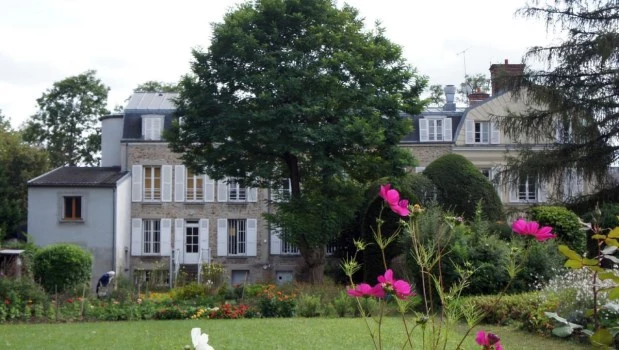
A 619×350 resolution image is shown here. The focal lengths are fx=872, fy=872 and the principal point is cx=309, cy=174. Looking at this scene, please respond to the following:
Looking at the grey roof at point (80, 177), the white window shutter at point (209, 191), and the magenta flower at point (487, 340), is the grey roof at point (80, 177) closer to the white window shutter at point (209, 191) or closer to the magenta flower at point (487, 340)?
the white window shutter at point (209, 191)

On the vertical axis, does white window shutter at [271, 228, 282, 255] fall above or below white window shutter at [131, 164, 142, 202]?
below

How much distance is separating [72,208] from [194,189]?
613 cm

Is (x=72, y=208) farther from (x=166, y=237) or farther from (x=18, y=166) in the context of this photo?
(x=18, y=166)

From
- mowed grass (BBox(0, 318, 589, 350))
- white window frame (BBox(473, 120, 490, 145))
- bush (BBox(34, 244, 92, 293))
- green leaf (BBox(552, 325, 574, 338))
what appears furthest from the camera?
white window frame (BBox(473, 120, 490, 145))

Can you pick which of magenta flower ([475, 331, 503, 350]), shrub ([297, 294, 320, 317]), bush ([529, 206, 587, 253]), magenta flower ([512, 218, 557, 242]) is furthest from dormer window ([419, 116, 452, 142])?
magenta flower ([475, 331, 503, 350])

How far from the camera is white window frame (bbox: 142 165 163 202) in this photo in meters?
43.4

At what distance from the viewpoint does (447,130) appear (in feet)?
146

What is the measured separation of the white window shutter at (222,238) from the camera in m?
A: 43.3

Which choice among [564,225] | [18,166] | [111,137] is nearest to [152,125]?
[111,137]

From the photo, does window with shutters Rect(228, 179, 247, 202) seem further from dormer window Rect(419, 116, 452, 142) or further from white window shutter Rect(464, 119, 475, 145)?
white window shutter Rect(464, 119, 475, 145)

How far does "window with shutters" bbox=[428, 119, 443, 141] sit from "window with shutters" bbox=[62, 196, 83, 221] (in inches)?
694

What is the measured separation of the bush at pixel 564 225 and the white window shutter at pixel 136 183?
80.6ft

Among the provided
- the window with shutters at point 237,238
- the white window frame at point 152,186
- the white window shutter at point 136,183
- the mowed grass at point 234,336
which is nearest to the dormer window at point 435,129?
the window with shutters at point 237,238

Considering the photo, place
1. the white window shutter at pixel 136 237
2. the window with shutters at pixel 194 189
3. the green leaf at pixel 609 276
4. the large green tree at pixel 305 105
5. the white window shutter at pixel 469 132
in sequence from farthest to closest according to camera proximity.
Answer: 1. the white window shutter at pixel 469 132
2. the window with shutters at pixel 194 189
3. the white window shutter at pixel 136 237
4. the large green tree at pixel 305 105
5. the green leaf at pixel 609 276
